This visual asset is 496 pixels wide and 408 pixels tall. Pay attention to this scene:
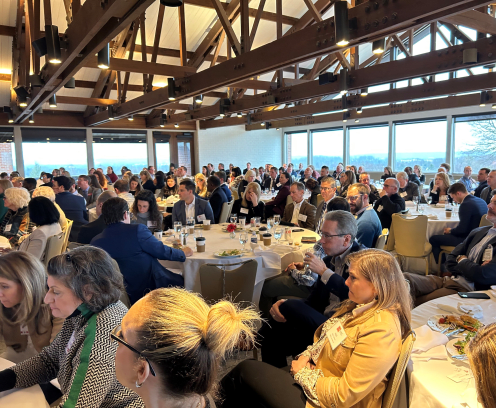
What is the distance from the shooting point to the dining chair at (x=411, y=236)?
15.5ft

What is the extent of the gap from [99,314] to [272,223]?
10.5 ft

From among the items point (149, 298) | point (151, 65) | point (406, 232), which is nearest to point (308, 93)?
point (151, 65)

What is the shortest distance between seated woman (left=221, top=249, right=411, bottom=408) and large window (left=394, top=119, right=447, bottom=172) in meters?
13.2

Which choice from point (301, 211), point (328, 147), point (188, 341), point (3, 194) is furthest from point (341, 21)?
point (328, 147)

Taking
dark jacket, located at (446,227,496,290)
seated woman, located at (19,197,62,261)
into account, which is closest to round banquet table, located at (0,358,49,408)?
seated woman, located at (19,197,62,261)

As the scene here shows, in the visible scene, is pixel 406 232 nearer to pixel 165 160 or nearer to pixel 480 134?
pixel 480 134

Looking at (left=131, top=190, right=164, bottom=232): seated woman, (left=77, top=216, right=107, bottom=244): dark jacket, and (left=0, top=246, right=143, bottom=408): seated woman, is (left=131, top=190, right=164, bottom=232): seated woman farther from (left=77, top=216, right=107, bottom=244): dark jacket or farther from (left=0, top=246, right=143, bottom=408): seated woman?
(left=0, top=246, right=143, bottom=408): seated woman

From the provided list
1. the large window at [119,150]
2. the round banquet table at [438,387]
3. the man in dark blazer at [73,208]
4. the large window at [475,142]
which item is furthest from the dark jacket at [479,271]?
the large window at [119,150]

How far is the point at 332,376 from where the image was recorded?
1647mm

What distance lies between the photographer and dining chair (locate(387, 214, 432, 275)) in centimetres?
473

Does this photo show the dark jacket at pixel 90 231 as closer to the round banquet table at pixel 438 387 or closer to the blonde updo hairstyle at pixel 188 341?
the blonde updo hairstyle at pixel 188 341

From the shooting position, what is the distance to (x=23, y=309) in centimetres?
186

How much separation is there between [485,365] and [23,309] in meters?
2.03

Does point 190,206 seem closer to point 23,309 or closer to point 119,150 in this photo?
point 23,309
